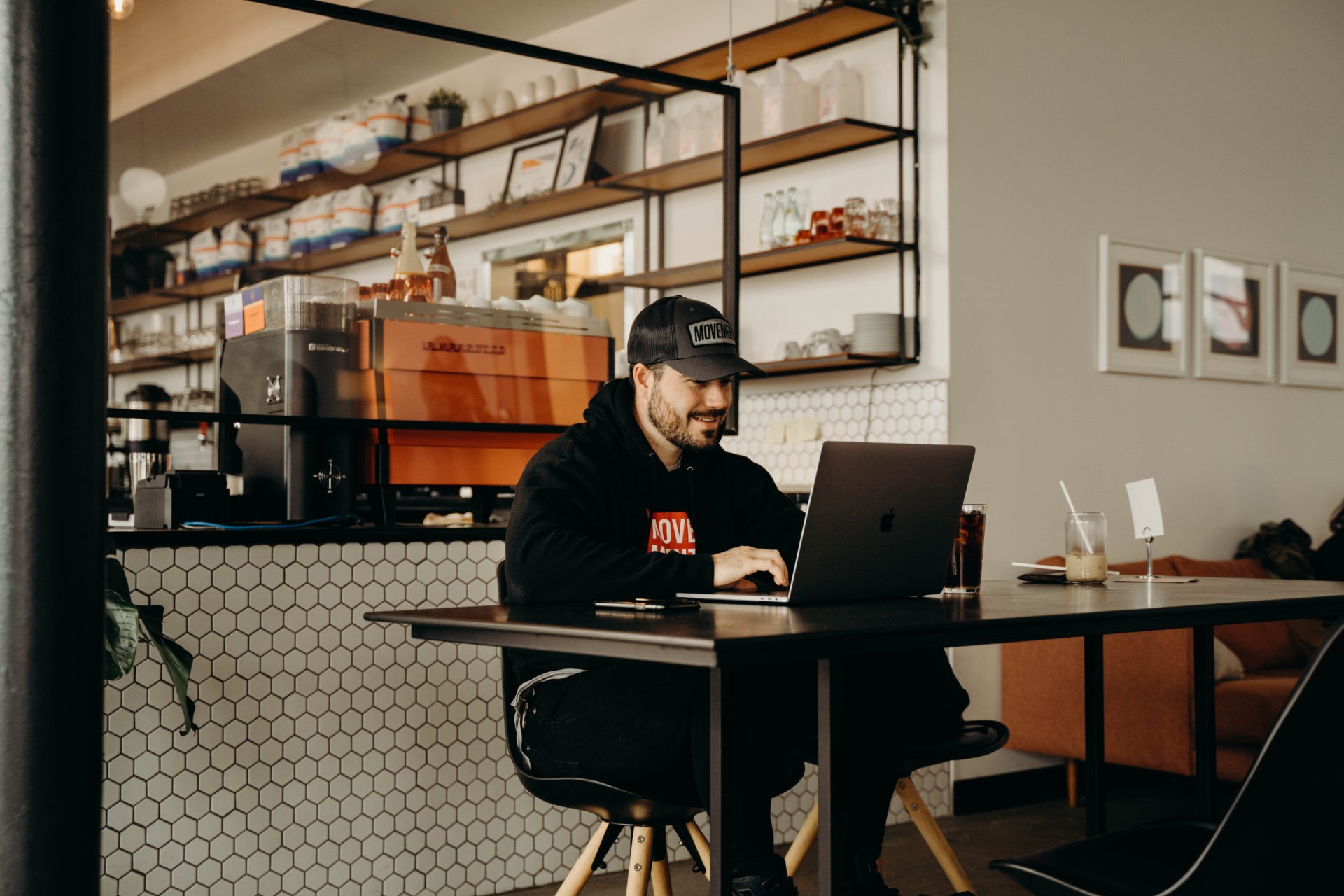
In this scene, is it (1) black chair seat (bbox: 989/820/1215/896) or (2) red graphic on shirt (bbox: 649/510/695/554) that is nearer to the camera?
(1) black chair seat (bbox: 989/820/1215/896)

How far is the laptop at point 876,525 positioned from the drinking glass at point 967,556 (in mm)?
194

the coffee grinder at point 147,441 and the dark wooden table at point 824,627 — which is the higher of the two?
the coffee grinder at point 147,441

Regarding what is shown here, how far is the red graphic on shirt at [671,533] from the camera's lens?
7.51ft

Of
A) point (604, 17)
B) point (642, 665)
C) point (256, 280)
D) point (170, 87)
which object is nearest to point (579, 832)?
point (642, 665)

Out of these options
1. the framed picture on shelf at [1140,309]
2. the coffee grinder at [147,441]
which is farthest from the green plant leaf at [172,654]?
the framed picture on shelf at [1140,309]

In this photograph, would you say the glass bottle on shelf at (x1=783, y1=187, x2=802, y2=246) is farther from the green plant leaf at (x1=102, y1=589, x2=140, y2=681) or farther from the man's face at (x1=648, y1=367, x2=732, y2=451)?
the green plant leaf at (x1=102, y1=589, x2=140, y2=681)

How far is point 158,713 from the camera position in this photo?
253 centimetres

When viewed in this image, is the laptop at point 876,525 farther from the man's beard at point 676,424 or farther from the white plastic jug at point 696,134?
the white plastic jug at point 696,134

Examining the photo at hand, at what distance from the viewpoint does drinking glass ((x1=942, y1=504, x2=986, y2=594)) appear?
2.17 metres

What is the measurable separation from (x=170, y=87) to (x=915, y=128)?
7.64ft

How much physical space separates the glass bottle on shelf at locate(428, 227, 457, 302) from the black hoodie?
82 cm

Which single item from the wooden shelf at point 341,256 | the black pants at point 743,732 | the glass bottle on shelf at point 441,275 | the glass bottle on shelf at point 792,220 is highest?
the glass bottle on shelf at point 792,220

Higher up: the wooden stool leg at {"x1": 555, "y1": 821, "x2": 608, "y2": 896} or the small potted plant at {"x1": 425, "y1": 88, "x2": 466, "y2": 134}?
the small potted plant at {"x1": 425, "y1": 88, "x2": 466, "y2": 134}

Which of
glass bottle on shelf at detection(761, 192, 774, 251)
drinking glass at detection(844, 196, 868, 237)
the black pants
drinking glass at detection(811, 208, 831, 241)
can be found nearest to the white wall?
drinking glass at detection(844, 196, 868, 237)
